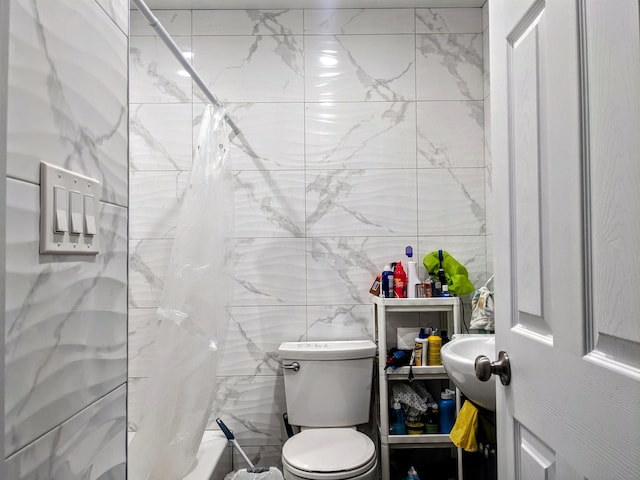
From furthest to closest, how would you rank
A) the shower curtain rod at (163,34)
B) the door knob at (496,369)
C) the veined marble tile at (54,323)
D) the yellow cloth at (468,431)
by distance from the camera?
the yellow cloth at (468,431) < the shower curtain rod at (163,34) < the door knob at (496,369) < the veined marble tile at (54,323)

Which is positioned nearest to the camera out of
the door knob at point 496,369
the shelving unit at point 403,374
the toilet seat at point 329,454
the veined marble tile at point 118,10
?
the veined marble tile at point 118,10

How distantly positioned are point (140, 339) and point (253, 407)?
0.65 meters

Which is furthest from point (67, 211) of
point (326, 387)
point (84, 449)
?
point (326, 387)

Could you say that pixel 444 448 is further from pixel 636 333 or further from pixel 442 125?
pixel 636 333

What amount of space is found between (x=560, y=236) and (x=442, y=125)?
173 cm

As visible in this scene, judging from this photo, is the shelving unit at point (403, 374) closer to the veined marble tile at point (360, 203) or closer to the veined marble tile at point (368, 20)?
the veined marble tile at point (360, 203)

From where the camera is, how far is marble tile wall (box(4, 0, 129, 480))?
53 cm

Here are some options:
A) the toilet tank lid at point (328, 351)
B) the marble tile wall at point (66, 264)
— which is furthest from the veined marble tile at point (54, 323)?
the toilet tank lid at point (328, 351)

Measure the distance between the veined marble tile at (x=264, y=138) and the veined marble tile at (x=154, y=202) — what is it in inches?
11.1

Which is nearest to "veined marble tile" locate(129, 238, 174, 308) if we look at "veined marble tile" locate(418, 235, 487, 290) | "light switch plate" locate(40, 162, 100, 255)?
"veined marble tile" locate(418, 235, 487, 290)

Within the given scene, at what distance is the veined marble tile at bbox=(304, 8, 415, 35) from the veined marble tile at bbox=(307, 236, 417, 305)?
1055 millimetres

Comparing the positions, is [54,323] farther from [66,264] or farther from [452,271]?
[452,271]

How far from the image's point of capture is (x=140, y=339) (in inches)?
88.8

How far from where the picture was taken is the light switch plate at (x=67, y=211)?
22.5 inches
